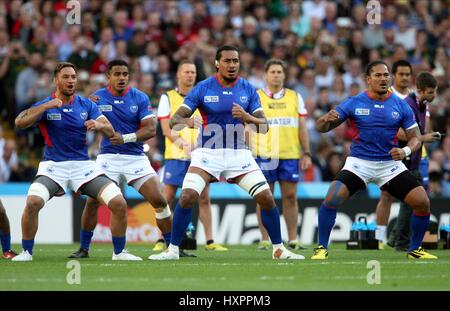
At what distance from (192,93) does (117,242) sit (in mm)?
2179

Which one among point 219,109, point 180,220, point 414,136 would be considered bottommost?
point 180,220

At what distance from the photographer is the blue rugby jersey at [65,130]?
14000mm

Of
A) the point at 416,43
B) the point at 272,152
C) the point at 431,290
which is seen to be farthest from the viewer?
the point at 416,43

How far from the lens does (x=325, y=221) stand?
561 inches

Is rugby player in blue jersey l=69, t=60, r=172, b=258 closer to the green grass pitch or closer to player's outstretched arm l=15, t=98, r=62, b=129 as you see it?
the green grass pitch

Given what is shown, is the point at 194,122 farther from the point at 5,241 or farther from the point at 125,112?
the point at 5,241

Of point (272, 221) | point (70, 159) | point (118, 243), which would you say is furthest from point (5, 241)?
point (272, 221)

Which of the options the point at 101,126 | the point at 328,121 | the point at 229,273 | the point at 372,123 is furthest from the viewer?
the point at 372,123

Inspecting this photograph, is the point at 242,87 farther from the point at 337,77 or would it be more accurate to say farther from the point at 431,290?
the point at 337,77

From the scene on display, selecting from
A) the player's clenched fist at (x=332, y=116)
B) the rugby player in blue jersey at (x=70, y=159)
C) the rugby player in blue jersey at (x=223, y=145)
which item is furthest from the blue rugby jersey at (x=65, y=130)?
the player's clenched fist at (x=332, y=116)

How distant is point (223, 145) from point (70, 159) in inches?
78.8

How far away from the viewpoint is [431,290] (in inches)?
427

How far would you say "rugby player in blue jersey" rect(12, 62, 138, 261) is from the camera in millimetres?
13797
